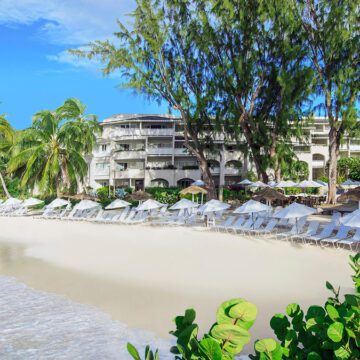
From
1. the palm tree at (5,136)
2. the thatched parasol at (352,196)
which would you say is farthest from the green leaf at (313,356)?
the palm tree at (5,136)

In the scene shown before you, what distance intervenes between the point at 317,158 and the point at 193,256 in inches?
1670

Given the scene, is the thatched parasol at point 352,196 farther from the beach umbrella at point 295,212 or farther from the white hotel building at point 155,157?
the white hotel building at point 155,157

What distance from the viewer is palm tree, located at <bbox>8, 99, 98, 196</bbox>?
3077 cm

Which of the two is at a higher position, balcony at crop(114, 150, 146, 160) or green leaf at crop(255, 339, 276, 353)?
balcony at crop(114, 150, 146, 160)

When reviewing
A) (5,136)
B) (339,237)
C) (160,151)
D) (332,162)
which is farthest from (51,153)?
(339,237)

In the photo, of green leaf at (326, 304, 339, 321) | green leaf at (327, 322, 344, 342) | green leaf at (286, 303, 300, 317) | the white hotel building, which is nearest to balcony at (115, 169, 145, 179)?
the white hotel building

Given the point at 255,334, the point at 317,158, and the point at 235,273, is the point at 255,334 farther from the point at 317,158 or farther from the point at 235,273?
the point at 317,158

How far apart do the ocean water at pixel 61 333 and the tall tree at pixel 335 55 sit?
67.3 feet

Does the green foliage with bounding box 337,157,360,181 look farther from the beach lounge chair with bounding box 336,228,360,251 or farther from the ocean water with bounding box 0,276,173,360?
the ocean water with bounding box 0,276,173,360

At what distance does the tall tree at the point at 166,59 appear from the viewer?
2700 centimetres

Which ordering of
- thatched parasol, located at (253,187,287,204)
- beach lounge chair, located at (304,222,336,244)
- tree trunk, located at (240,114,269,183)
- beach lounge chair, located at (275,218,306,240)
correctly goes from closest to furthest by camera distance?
beach lounge chair, located at (304,222,336,244) < beach lounge chair, located at (275,218,306,240) < thatched parasol, located at (253,187,287,204) < tree trunk, located at (240,114,269,183)

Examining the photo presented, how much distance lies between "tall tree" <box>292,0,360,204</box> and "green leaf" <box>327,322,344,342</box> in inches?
944

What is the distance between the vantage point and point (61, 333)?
744cm

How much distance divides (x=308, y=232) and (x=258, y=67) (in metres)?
15.6
